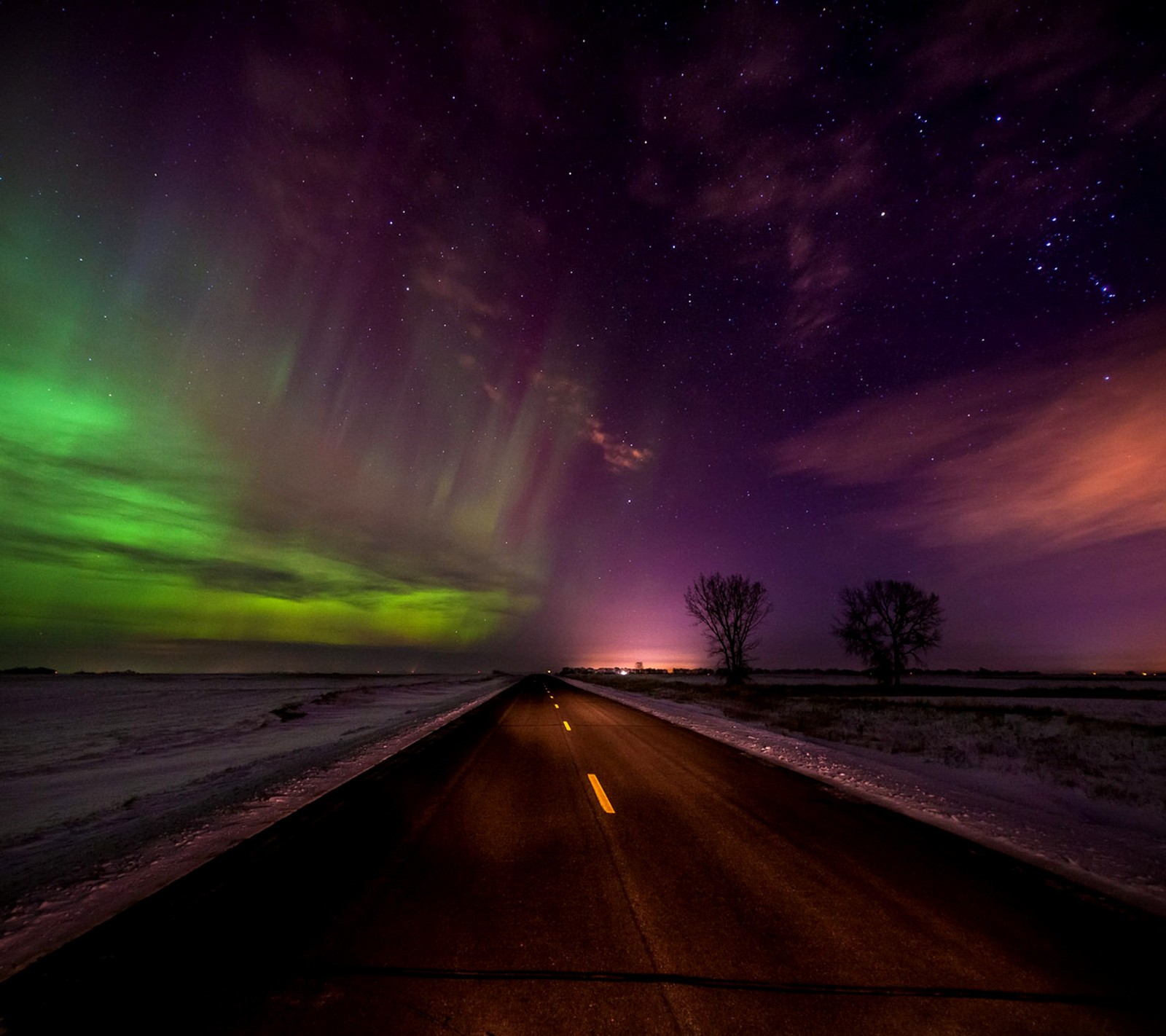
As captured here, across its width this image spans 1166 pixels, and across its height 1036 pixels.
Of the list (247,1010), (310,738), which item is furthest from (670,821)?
(310,738)

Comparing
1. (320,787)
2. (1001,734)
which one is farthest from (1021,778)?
(320,787)

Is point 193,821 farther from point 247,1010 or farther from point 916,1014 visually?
point 916,1014

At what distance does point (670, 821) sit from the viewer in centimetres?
645

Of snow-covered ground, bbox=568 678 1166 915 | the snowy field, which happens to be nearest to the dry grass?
snow-covered ground, bbox=568 678 1166 915

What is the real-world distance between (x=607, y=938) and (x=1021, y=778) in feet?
36.3

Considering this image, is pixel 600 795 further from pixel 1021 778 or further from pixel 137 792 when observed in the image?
pixel 137 792

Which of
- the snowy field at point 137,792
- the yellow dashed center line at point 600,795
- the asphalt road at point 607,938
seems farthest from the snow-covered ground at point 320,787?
the yellow dashed center line at point 600,795

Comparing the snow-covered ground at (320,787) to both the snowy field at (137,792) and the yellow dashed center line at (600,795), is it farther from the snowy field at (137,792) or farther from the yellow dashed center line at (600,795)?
the yellow dashed center line at (600,795)

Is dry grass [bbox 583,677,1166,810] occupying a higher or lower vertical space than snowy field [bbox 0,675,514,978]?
higher

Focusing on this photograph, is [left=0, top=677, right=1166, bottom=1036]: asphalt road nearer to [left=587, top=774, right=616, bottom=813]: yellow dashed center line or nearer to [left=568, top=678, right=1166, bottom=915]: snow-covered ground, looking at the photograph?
[left=587, top=774, right=616, bottom=813]: yellow dashed center line

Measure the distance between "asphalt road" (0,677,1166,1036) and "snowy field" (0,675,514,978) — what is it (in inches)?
24.8

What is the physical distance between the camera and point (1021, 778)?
10492 millimetres

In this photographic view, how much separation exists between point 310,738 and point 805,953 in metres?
18.4

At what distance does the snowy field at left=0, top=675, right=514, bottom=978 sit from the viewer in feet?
15.0
